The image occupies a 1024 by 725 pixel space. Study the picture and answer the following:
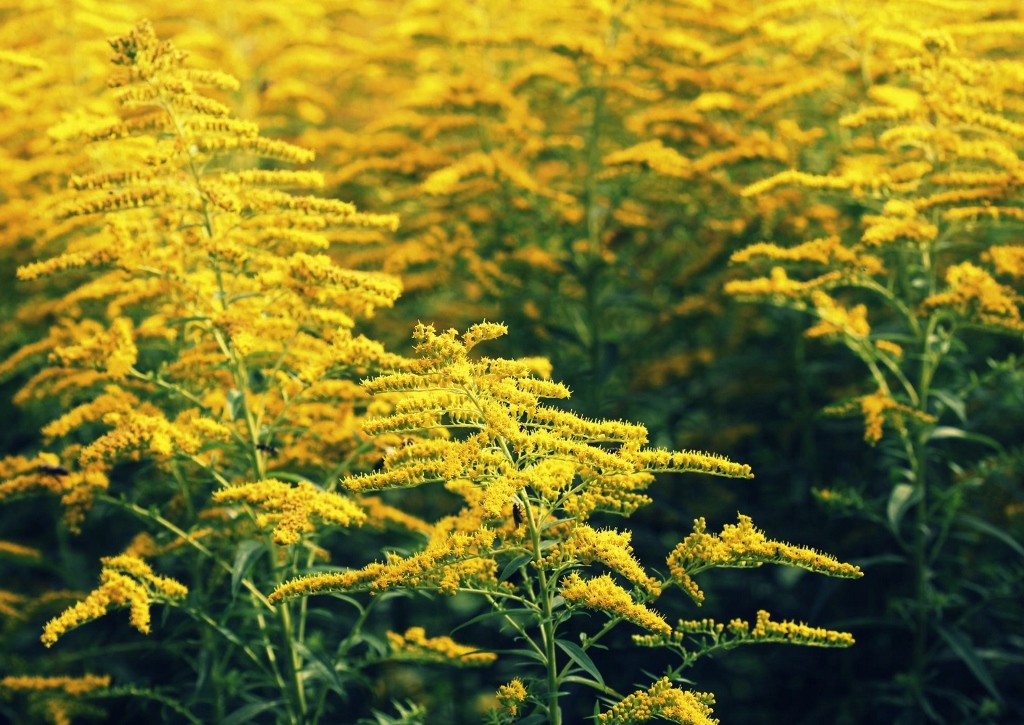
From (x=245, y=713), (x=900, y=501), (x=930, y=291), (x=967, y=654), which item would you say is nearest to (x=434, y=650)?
(x=245, y=713)

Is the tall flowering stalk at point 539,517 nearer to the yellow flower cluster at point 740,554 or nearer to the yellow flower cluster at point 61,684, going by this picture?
the yellow flower cluster at point 740,554

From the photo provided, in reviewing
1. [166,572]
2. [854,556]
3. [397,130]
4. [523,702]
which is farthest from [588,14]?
[523,702]

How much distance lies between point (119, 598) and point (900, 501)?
11.1 feet

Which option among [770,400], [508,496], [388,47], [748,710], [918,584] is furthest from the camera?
[388,47]

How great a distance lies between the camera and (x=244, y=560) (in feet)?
13.7

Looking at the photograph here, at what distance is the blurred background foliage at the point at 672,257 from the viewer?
607 cm

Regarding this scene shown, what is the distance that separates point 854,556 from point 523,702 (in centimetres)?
319

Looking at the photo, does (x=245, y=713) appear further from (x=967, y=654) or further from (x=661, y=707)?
(x=967, y=654)

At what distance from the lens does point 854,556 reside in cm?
616

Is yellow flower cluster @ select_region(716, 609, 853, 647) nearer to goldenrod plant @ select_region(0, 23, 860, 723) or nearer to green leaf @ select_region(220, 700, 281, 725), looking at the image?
goldenrod plant @ select_region(0, 23, 860, 723)

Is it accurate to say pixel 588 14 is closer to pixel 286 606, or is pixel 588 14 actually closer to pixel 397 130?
pixel 397 130

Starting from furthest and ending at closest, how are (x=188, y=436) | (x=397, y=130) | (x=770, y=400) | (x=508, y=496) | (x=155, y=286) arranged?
(x=397, y=130), (x=770, y=400), (x=155, y=286), (x=188, y=436), (x=508, y=496)

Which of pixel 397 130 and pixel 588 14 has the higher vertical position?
pixel 588 14

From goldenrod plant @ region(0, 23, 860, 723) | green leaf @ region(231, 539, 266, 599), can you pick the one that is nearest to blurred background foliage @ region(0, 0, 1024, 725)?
goldenrod plant @ region(0, 23, 860, 723)
